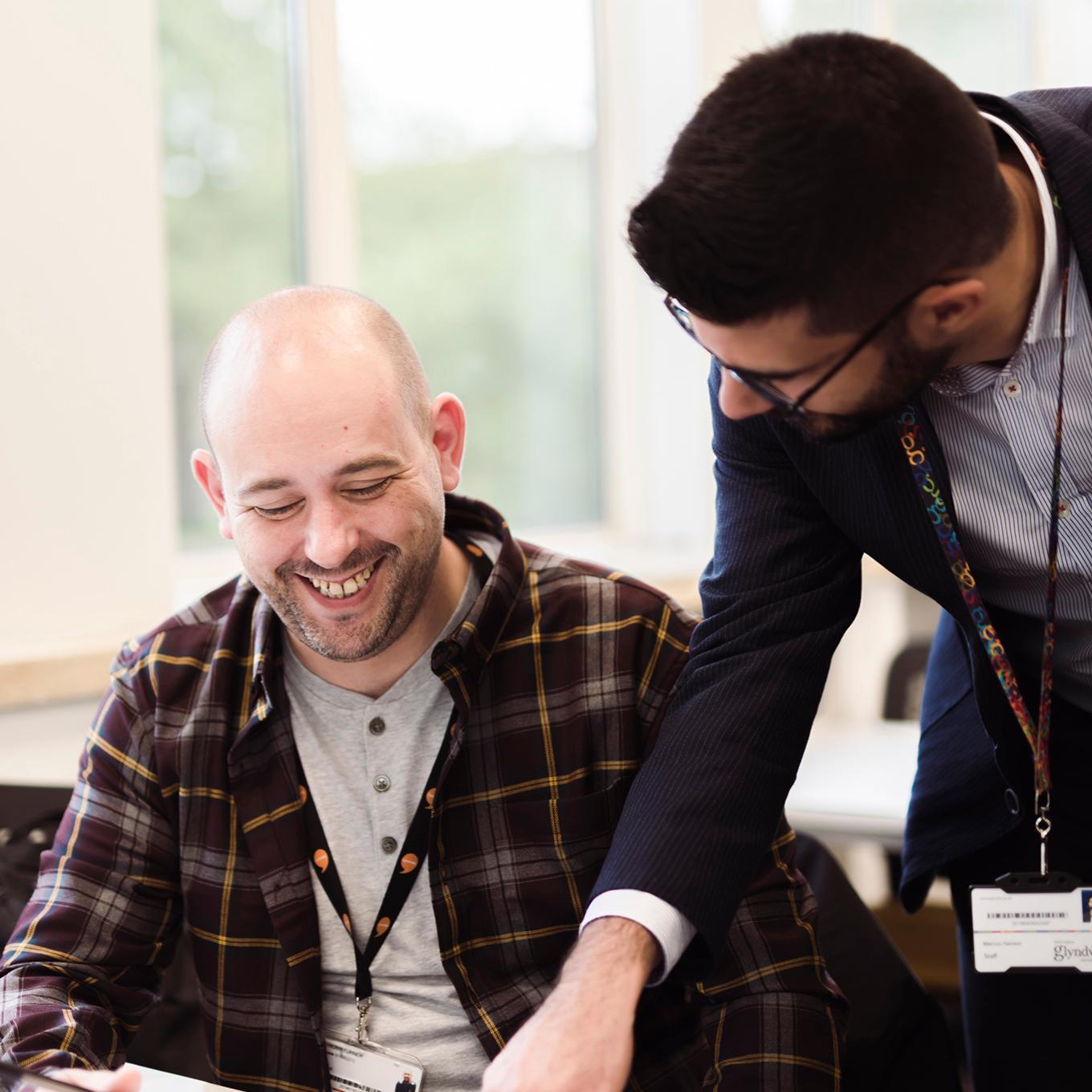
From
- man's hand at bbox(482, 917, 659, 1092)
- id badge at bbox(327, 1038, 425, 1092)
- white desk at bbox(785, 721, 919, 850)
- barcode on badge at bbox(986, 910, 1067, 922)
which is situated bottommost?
white desk at bbox(785, 721, 919, 850)

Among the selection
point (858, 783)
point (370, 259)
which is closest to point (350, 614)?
point (858, 783)

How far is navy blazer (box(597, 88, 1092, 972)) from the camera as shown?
50.5 inches

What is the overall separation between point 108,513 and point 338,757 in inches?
38.3

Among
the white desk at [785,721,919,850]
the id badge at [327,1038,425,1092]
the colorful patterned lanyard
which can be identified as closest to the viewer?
the colorful patterned lanyard

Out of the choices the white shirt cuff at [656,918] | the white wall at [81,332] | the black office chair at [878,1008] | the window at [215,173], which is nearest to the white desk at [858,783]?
the black office chair at [878,1008]

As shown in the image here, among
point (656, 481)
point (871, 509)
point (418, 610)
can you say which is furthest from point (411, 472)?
point (656, 481)

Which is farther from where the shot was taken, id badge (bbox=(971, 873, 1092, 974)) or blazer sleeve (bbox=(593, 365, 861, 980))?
id badge (bbox=(971, 873, 1092, 974))

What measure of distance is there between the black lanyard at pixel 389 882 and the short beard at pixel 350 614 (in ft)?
0.45

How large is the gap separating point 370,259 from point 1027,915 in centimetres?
248

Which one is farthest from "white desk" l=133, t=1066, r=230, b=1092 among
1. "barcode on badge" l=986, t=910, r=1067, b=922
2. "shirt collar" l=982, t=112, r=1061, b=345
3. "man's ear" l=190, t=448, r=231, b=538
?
"shirt collar" l=982, t=112, r=1061, b=345

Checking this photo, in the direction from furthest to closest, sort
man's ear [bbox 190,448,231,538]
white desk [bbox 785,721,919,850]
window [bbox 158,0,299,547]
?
1. window [bbox 158,0,299,547]
2. white desk [bbox 785,721,919,850]
3. man's ear [bbox 190,448,231,538]

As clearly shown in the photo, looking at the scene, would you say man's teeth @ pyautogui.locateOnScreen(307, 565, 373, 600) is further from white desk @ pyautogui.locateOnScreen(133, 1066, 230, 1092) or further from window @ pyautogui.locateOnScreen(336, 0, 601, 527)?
window @ pyautogui.locateOnScreen(336, 0, 601, 527)

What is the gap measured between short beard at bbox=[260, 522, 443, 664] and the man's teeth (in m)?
0.01

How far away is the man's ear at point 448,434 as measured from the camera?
1.64 meters
